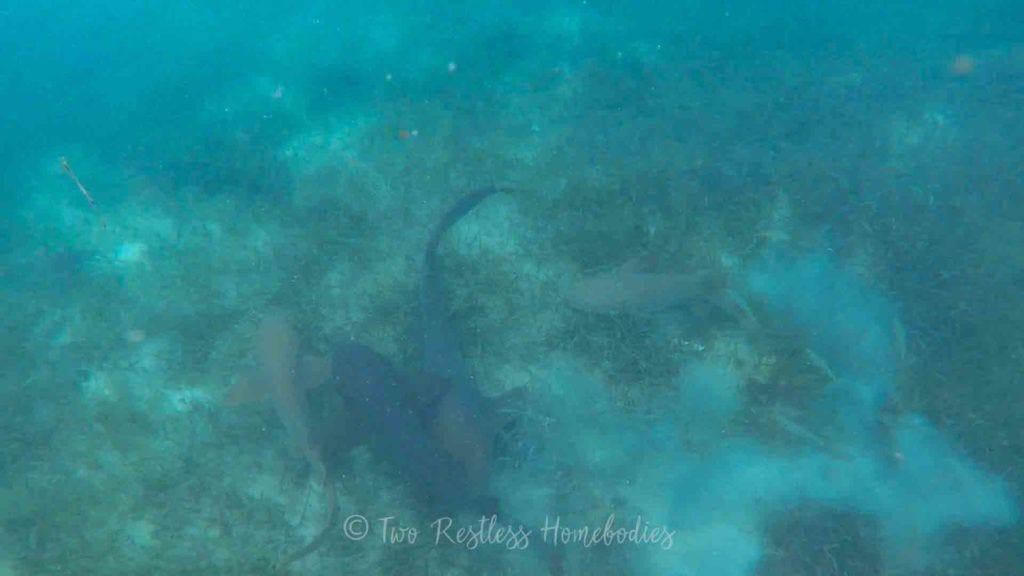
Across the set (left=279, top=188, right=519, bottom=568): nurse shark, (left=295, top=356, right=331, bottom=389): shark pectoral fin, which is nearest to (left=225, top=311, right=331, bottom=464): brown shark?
(left=295, top=356, right=331, bottom=389): shark pectoral fin

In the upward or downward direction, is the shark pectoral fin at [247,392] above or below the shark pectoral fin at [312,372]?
below

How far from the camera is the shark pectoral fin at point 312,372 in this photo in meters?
6.48

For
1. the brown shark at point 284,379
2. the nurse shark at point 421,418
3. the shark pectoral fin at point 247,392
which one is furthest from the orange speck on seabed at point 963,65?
the shark pectoral fin at point 247,392

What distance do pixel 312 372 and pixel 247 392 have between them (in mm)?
954

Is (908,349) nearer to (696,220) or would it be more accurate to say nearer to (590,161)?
(696,220)

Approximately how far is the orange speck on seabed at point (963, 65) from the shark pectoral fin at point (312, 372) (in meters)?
12.6

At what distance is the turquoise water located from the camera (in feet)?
19.3

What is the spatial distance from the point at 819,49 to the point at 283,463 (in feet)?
40.0

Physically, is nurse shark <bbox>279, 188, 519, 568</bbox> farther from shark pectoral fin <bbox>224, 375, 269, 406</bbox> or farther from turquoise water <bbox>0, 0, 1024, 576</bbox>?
shark pectoral fin <bbox>224, 375, 269, 406</bbox>

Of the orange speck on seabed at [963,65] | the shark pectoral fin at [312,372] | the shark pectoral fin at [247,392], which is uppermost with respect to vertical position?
the orange speck on seabed at [963,65]

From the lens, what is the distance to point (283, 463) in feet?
21.4

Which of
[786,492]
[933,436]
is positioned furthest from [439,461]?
[933,436]

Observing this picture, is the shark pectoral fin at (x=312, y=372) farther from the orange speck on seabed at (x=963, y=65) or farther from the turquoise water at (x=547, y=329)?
the orange speck on seabed at (x=963, y=65)

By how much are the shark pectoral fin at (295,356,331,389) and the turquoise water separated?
5cm
